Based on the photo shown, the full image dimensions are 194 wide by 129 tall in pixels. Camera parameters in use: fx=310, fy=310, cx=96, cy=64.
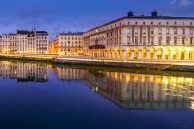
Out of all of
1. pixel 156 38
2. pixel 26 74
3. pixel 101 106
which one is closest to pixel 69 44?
pixel 156 38

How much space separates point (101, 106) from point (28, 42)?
15594cm

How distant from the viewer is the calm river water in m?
23.1

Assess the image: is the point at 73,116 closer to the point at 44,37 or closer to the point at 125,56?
the point at 125,56

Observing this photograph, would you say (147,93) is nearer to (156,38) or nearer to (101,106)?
(101,106)

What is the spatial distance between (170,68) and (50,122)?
40570mm

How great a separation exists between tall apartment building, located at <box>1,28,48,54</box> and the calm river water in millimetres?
135124

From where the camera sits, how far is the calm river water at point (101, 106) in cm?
2309

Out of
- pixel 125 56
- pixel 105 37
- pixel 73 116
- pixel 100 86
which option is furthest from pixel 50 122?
pixel 105 37

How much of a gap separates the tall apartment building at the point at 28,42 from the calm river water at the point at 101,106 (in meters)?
135

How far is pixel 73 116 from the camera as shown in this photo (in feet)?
82.5

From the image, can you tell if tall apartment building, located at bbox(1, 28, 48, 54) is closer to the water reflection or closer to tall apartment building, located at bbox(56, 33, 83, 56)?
tall apartment building, located at bbox(56, 33, 83, 56)

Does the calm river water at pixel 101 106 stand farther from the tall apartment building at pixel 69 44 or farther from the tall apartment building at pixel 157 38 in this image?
the tall apartment building at pixel 69 44

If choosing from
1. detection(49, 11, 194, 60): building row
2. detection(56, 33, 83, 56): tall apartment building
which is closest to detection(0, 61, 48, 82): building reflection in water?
detection(49, 11, 194, 60): building row

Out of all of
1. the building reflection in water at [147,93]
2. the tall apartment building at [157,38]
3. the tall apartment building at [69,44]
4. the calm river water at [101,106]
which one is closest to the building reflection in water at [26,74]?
the calm river water at [101,106]
